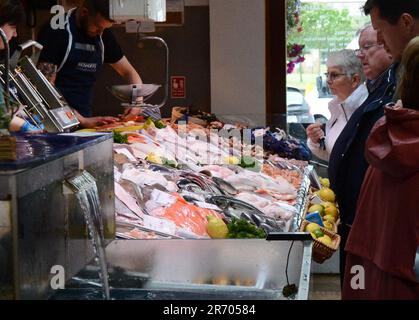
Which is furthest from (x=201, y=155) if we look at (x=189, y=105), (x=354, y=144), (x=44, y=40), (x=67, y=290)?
(x=67, y=290)

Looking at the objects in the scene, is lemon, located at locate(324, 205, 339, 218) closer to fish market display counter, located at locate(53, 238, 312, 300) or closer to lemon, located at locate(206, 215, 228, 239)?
lemon, located at locate(206, 215, 228, 239)

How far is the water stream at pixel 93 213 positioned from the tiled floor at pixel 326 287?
3.05 meters

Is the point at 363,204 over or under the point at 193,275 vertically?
over

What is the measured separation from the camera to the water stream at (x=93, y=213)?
8.00 feet

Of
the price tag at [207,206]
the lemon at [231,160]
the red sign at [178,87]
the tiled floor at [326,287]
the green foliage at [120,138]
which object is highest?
the red sign at [178,87]

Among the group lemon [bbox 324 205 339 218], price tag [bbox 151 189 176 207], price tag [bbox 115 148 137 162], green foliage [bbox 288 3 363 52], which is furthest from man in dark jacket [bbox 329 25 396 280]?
green foliage [bbox 288 3 363 52]

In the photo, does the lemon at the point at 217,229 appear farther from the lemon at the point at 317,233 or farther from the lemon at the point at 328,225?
the lemon at the point at 328,225

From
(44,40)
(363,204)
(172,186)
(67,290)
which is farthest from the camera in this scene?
(44,40)

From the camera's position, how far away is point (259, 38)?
24.0 ft

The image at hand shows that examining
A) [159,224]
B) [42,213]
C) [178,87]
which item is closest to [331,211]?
[159,224]

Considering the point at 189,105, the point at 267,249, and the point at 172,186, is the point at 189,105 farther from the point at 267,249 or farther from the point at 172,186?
the point at 267,249

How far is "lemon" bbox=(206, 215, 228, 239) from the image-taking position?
3367mm

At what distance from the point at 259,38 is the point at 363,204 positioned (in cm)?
455

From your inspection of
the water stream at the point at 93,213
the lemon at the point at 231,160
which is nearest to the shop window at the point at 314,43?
the lemon at the point at 231,160
